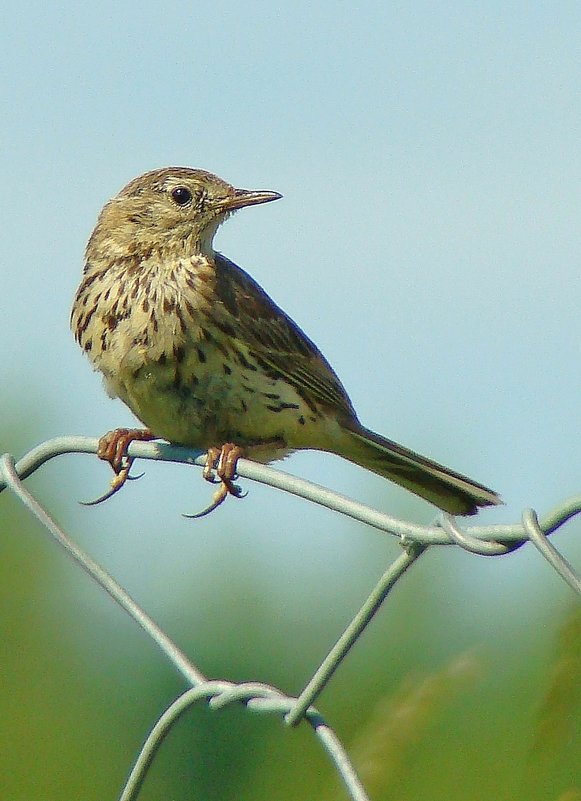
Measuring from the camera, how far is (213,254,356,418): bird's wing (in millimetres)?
5652

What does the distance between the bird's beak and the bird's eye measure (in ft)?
0.52

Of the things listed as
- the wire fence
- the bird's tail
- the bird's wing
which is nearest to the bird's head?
the bird's wing

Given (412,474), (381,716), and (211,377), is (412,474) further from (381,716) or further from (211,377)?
(381,716)

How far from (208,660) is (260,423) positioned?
56.1 ft

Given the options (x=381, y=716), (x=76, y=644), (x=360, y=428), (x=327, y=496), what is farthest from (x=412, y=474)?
(x=76, y=644)

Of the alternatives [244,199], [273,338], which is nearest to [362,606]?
[273,338]

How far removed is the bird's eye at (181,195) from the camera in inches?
244

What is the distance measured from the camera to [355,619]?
102 inches

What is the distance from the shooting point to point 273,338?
584 centimetres

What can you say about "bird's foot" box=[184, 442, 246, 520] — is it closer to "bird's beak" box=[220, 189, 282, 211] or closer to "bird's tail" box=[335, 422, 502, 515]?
"bird's tail" box=[335, 422, 502, 515]

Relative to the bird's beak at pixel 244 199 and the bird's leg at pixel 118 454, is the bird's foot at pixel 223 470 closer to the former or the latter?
the bird's leg at pixel 118 454

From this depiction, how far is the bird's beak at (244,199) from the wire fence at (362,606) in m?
2.62

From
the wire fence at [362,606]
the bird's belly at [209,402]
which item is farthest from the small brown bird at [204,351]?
the wire fence at [362,606]

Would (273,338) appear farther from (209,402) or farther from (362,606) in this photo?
(362,606)
